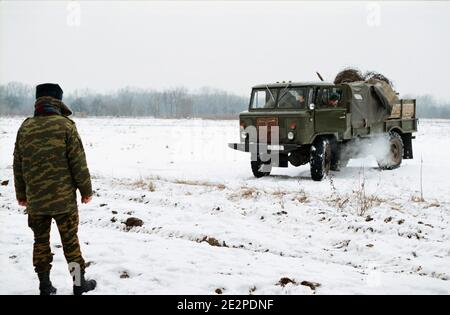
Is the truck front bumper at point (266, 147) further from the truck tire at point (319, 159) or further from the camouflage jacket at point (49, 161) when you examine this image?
the camouflage jacket at point (49, 161)

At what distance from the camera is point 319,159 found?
11617 mm

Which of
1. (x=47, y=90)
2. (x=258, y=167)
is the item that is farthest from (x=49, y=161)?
(x=258, y=167)

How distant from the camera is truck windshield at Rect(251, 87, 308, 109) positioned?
12.1 meters

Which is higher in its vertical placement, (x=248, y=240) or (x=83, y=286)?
(x=83, y=286)

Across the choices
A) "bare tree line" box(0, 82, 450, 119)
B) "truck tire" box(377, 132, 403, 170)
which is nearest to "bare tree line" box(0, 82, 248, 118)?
"bare tree line" box(0, 82, 450, 119)

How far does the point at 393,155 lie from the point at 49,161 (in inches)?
478

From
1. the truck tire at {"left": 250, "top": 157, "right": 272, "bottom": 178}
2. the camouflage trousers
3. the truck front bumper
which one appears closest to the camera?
the camouflage trousers

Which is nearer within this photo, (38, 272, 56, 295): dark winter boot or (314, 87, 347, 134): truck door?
(38, 272, 56, 295): dark winter boot

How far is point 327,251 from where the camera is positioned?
5.84 meters

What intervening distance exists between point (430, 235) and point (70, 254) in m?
4.63

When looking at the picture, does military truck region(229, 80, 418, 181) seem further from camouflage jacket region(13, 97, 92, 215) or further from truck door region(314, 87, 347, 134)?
camouflage jacket region(13, 97, 92, 215)

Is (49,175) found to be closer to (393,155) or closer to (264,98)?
(264,98)

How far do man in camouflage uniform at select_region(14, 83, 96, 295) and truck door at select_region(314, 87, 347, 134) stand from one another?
863cm
